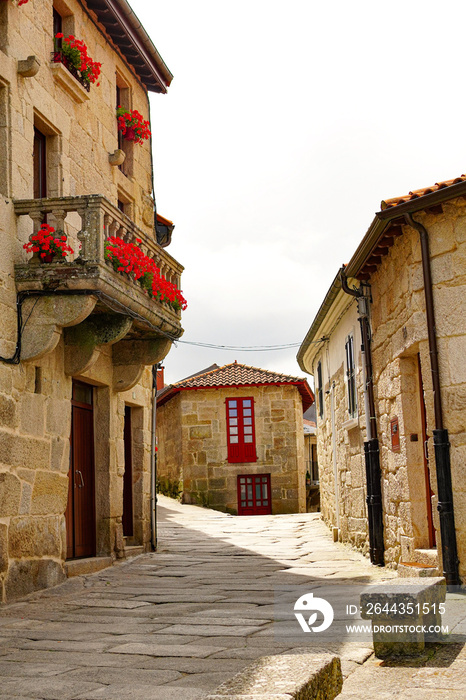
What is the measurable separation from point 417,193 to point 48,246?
3.60m

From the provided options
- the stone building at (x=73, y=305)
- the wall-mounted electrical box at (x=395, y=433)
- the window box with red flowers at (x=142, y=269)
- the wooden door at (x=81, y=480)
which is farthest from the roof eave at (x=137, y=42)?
the wall-mounted electrical box at (x=395, y=433)

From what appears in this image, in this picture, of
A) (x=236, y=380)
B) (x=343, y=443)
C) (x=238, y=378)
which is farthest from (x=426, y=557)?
(x=238, y=378)

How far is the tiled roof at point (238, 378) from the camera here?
24594 mm

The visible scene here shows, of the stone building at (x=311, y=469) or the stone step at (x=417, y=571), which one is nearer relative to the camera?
the stone step at (x=417, y=571)

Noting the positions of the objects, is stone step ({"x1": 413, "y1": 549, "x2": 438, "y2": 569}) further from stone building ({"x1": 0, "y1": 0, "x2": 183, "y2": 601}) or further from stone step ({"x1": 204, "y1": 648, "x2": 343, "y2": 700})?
stone step ({"x1": 204, "y1": 648, "x2": 343, "y2": 700})

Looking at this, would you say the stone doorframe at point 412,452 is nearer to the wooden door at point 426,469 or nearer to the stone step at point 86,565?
the wooden door at point 426,469

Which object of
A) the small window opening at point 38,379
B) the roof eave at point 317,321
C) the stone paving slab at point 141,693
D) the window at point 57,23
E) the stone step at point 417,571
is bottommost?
the stone paving slab at point 141,693

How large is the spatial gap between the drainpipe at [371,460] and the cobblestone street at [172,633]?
34 cm

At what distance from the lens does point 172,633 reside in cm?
526

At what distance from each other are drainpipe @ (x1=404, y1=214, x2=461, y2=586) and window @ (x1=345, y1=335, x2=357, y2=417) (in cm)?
343

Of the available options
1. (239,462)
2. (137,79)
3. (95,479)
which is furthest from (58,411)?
(239,462)

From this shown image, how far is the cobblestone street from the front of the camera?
3812 mm
